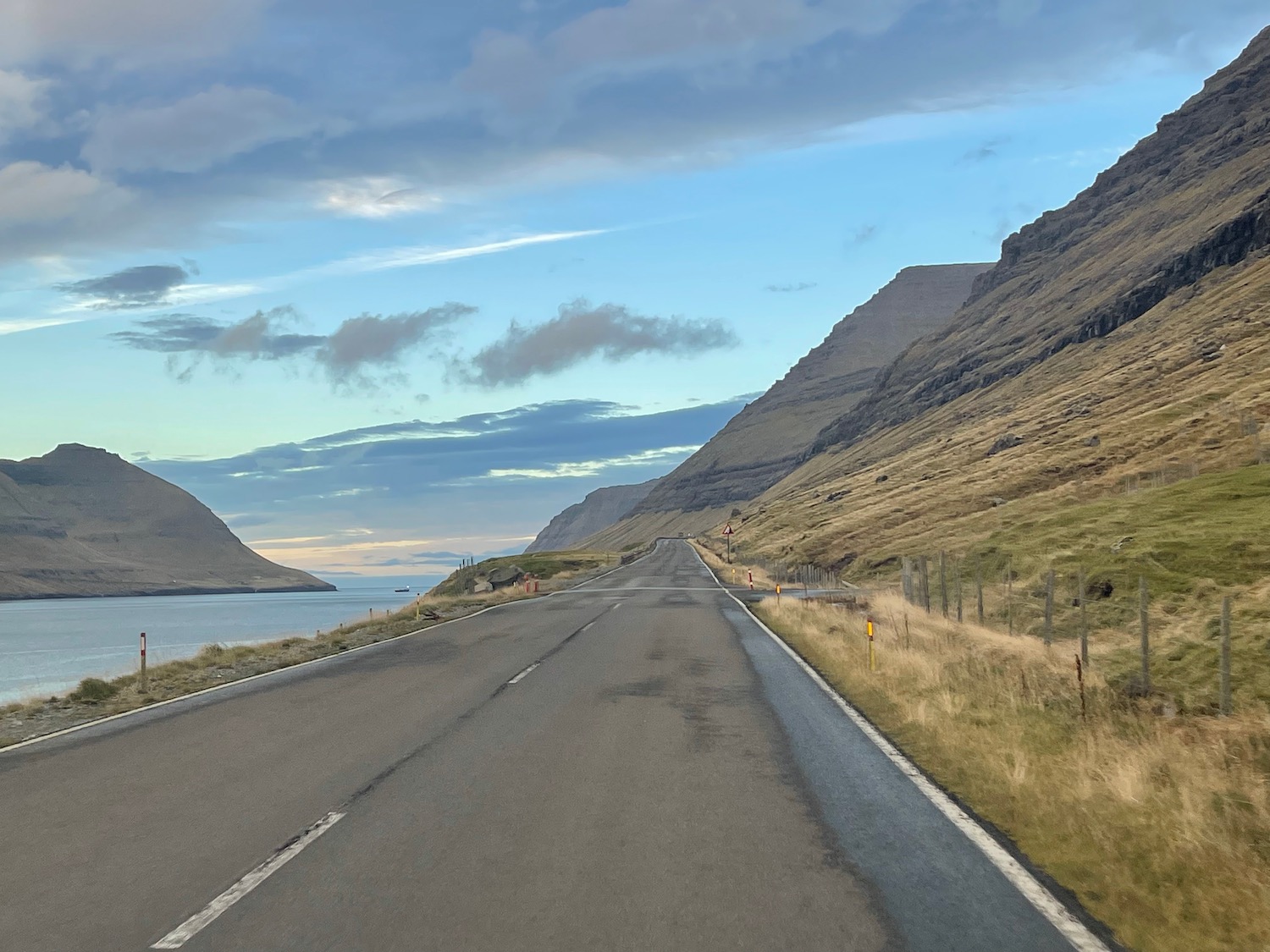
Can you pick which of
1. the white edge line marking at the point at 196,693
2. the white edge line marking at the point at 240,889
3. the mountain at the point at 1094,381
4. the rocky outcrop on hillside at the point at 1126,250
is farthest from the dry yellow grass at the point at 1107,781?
the rocky outcrop on hillside at the point at 1126,250

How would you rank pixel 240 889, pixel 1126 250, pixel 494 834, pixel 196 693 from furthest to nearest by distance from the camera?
pixel 1126 250
pixel 196 693
pixel 494 834
pixel 240 889

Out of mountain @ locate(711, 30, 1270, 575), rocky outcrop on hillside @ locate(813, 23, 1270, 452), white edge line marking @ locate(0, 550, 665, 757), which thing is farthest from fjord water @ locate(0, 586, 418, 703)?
rocky outcrop on hillside @ locate(813, 23, 1270, 452)

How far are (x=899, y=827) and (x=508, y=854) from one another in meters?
2.78

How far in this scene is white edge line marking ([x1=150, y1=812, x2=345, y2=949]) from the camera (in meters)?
5.14

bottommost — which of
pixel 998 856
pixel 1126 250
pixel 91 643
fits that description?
pixel 91 643

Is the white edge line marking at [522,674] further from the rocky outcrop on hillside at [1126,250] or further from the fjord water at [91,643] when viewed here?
the rocky outcrop on hillside at [1126,250]

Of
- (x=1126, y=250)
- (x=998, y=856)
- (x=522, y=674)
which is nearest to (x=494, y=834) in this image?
(x=998, y=856)

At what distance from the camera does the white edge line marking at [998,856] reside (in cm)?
512

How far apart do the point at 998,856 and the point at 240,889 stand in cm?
466

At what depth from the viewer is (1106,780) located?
8.20 m

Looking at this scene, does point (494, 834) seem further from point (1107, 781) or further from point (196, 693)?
point (196, 693)

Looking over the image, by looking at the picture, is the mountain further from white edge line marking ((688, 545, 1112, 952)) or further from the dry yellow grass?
white edge line marking ((688, 545, 1112, 952))

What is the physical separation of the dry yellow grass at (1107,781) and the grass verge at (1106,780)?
2 centimetres

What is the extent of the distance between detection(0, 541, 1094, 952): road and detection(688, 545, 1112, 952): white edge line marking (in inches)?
3.4
